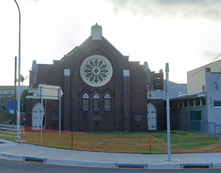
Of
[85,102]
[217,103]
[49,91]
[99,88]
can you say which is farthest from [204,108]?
[49,91]

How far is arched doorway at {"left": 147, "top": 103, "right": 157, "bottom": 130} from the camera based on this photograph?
117 feet

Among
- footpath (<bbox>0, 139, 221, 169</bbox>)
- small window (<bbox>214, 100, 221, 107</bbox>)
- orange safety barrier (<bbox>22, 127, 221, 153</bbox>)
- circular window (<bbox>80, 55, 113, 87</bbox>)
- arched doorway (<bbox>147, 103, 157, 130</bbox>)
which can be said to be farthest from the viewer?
arched doorway (<bbox>147, 103, 157, 130</bbox>)

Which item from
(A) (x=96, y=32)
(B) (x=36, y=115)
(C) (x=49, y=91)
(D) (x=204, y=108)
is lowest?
(B) (x=36, y=115)

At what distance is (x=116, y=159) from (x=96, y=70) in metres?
21.6

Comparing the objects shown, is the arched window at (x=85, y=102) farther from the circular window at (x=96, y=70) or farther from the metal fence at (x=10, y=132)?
the metal fence at (x=10, y=132)

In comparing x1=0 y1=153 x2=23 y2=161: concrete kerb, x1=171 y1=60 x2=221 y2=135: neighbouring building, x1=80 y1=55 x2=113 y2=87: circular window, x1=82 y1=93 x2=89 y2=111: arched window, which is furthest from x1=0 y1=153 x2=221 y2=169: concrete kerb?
x1=80 y1=55 x2=113 y2=87: circular window

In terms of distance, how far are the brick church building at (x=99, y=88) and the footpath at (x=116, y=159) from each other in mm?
18004

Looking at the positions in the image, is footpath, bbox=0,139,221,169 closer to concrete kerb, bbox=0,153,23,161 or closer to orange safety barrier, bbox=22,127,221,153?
concrete kerb, bbox=0,153,23,161

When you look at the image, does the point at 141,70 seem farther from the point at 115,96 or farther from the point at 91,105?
the point at 91,105

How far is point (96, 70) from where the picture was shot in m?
32.6

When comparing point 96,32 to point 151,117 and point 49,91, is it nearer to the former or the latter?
point 151,117

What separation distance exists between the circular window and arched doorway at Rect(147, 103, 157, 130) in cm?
742


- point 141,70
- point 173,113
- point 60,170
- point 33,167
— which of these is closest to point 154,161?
point 60,170

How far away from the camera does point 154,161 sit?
446 inches
